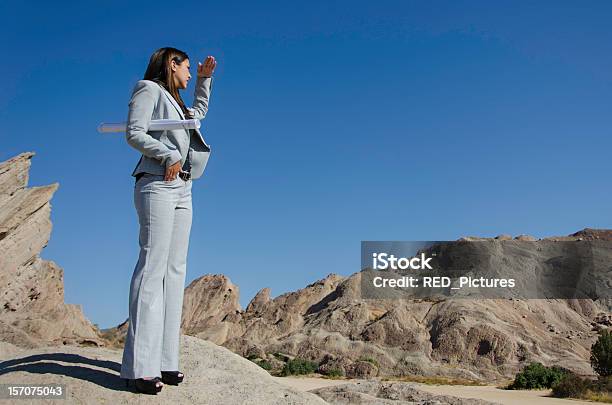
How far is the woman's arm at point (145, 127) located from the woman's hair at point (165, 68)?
24 centimetres

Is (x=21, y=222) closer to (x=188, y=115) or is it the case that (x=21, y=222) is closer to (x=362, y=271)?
(x=188, y=115)

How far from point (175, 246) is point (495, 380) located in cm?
2650

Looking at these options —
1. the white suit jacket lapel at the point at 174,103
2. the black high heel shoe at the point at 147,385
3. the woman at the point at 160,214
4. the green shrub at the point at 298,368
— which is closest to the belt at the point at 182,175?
the woman at the point at 160,214

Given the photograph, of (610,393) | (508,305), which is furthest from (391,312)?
(610,393)

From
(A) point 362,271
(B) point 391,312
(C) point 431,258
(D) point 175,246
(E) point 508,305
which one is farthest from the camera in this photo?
(C) point 431,258

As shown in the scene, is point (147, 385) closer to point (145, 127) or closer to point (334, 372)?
point (145, 127)

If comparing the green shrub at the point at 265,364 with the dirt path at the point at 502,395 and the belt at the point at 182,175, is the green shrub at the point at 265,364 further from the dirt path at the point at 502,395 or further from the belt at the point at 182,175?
the belt at the point at 182,175

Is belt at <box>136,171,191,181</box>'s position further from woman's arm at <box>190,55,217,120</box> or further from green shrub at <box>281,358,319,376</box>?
green shrub at <box>281,358,319,376</box>

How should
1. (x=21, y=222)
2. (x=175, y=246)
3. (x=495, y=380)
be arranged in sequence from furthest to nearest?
(x=495, y=380)
(x=21, y=222)
(x=175, y=246)

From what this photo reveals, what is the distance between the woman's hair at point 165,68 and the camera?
16.7 ft

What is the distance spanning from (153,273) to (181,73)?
1.66 metres

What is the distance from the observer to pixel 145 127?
4.74m

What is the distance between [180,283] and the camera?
500cm

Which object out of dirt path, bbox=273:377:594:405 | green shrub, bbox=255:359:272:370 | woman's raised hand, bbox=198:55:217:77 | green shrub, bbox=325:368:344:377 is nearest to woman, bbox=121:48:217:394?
woman's raised hand, bbox=198:55:217:77
